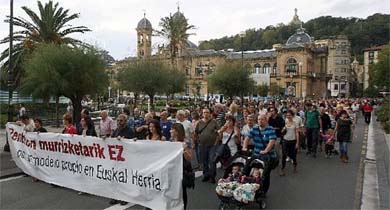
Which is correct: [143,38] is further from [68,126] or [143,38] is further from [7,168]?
[68,126]

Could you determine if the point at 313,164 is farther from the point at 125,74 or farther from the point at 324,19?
the point at 324,19

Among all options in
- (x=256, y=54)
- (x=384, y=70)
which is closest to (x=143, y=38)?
(x=256, y=54)

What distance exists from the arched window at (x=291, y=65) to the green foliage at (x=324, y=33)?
3157 centimetres

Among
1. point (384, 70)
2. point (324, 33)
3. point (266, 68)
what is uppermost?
point (324, 33)

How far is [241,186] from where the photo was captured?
23.7ft

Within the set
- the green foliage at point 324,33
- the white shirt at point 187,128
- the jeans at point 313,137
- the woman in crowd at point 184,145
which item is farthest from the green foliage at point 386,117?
the green foliage at point 324,33

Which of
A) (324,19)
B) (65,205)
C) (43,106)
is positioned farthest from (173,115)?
(324,19)

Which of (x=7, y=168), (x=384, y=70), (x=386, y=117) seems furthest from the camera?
(x=384, y=70)

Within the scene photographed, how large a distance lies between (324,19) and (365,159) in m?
154

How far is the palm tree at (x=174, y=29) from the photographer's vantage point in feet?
157

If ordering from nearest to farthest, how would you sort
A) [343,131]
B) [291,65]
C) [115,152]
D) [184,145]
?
[184,145]
[115,152]
[343,131]
[291,65]

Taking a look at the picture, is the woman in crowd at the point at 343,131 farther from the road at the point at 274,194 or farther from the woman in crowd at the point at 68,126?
the woman in crowd at the point at 68,126

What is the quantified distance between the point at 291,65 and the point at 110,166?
103663 millimetres

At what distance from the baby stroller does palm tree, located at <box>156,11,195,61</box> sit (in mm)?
41067
